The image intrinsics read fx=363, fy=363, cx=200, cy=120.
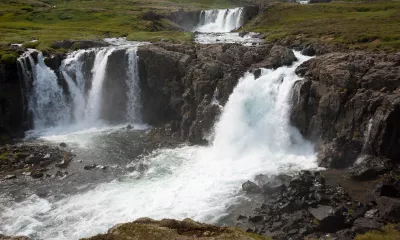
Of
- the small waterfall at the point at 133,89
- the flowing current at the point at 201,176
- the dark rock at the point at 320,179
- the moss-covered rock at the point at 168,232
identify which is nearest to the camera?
the moss-covered rock at the point at 168,232

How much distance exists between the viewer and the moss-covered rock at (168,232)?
58.5 feet

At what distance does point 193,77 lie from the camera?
5447cm

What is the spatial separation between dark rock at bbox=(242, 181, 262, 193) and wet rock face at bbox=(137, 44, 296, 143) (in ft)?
51.4

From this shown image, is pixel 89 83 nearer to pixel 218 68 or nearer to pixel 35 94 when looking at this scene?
pixel 35 94

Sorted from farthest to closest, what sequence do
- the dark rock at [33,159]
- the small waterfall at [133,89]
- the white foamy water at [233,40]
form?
the white foamy water at [233,40], the small waterfall at [133,89], the dark rock at [33,159]

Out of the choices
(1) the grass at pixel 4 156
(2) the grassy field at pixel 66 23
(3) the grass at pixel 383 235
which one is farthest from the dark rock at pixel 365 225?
(2) the grassy field at pixel 66 23

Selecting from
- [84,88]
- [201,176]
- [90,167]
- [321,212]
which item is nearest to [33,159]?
[90,167]

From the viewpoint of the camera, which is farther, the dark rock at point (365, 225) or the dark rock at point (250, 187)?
the dark rock at point (250, 187)

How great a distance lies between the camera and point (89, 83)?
2525 inches

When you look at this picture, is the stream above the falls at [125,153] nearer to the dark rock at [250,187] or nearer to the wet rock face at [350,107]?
the dark rock at [250,187]

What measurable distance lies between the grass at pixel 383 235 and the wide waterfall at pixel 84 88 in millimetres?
43325

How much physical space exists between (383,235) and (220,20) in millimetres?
106584

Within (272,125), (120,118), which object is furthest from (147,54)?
(272,125)

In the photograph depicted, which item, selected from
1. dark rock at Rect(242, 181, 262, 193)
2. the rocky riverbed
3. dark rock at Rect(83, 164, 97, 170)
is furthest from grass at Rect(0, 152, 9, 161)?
dark rock at Rect(242, 181, 262, 193)
